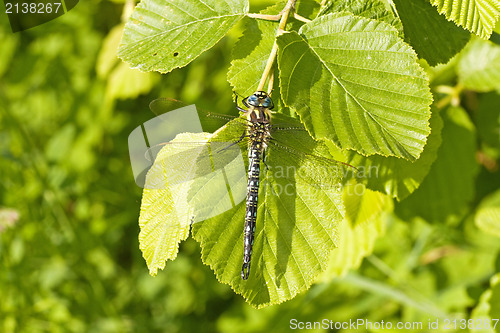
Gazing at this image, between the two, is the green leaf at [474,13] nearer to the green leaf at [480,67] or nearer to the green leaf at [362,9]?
the green leaf at [362,9]

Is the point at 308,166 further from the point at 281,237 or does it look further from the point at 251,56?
the point at 251,56

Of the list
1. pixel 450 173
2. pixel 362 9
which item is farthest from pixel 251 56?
pixel 450 173

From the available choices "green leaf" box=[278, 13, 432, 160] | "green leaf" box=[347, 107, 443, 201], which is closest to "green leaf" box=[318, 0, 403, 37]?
"green leaf" box=[278, 13, 432, 160]

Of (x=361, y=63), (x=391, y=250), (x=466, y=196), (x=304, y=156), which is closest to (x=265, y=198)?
(x=304, y=156)

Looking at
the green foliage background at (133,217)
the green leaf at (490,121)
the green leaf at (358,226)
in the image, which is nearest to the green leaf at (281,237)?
the green leaf at (358,226)

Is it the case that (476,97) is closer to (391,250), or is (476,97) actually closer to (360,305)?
(391,250)

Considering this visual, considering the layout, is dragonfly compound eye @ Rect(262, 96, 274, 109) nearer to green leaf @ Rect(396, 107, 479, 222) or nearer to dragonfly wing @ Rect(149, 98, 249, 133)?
dragonfly wing @ Rect(149, 98, 249, 133)
